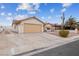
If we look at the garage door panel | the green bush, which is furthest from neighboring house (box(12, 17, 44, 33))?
the green bush

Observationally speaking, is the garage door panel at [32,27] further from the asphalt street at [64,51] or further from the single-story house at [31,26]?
the asphalt street at [64,51]

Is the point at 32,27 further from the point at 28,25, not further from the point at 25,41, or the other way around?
the point at 25,41

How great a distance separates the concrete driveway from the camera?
2610 mm

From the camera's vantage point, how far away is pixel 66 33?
2773mm

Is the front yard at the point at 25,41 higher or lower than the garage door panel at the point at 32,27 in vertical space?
lower

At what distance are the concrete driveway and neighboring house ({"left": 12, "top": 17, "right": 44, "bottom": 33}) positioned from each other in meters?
0.08

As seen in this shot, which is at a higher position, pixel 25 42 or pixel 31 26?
pixel 31 26

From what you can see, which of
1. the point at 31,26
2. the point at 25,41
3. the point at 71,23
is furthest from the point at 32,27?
the point at 71,23

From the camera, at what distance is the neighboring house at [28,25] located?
2.74 meters

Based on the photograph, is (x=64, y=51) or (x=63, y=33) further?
(x=63, y=33)

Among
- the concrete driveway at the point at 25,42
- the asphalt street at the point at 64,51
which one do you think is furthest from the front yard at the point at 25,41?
the asphalt street at the point at 64,51

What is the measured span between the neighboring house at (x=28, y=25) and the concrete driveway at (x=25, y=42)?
0.08 meters

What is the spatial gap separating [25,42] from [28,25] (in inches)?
11.3

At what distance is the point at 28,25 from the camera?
2.78 metres
